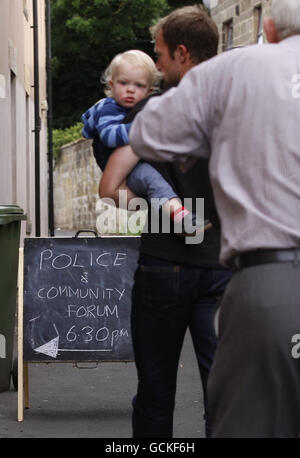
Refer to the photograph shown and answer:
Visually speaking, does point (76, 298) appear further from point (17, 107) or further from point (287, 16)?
point (17, 107)

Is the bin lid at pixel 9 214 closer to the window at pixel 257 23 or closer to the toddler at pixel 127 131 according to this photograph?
the toddler at pixel 127 131

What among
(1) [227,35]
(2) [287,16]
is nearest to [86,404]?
(2) [287,16]

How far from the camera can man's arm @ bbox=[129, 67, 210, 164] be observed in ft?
9.78

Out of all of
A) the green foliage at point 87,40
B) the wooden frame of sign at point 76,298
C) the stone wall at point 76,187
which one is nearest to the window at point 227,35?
the stone wall at point 76,187

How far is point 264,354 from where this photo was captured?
9.41ft

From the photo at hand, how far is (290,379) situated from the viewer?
9.50 ft

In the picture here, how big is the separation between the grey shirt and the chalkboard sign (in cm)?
358

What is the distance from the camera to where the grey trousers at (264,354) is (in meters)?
2.87

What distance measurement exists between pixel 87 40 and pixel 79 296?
34.9 meters

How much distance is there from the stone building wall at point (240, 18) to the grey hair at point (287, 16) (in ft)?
60.9

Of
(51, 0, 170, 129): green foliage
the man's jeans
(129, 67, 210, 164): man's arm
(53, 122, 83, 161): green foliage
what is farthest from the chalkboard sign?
(51, 0, 170, 129): green foliage

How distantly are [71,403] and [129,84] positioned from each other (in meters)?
3.41
